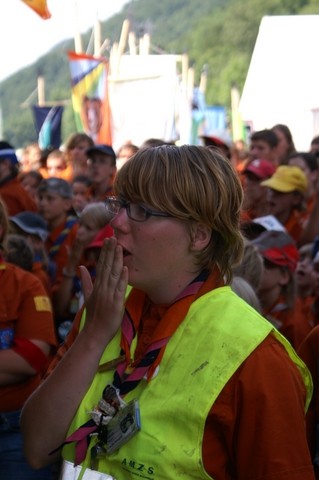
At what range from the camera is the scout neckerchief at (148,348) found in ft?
8.57

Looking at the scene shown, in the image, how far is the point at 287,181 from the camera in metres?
6.76

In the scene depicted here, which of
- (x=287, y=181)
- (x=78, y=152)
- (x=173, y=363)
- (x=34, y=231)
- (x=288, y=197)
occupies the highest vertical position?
(x=173, y=363)

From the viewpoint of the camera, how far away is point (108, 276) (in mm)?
2617

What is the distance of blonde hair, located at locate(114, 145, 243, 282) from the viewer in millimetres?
2664

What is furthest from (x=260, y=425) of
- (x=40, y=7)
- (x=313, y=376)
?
(x=40, y=7)

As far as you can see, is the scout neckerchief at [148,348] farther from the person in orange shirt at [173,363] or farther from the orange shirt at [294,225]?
the orange shirt at [294,225]

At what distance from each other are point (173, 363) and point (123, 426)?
199 mm

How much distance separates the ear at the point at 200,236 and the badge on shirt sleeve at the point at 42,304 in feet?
5.60

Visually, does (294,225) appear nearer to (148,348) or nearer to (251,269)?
(251,269)

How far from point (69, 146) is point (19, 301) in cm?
701

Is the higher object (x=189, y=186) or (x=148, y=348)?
(x=189, y=186)

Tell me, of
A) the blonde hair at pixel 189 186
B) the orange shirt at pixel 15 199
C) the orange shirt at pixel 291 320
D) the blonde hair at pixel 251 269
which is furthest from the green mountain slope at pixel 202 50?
the blonde hair at pixel 189 186

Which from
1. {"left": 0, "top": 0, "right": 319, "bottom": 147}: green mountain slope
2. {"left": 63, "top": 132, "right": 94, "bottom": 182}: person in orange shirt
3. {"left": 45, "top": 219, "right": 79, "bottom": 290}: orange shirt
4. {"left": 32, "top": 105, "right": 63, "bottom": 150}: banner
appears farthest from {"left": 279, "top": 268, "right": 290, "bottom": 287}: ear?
{"left": 0, "top": 0, "right": 319, "bottom": 147}: green mountain slope

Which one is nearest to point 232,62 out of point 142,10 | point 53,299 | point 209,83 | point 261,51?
point 209,83
